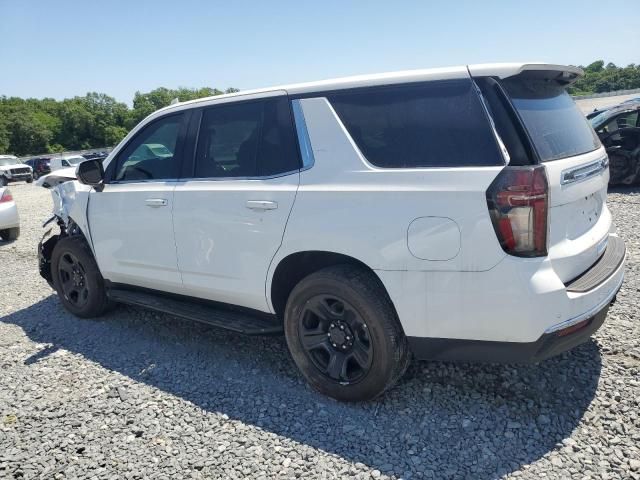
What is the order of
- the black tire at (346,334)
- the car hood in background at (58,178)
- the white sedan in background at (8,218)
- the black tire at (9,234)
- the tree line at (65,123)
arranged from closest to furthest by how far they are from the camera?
the black tire at (346,334) → the car hood in background at (58,178) → the white sedan in background at (8,218) → the black tire at (9,234) → the tree line at (65,123)

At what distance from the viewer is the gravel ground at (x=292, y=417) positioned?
8.04ft

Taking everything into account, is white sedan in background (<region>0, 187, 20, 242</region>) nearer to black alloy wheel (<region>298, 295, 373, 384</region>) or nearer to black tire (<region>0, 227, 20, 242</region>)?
black tire (<region>0, 227, 20, 242</region>)

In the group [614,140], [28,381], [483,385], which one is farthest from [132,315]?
[614,140]

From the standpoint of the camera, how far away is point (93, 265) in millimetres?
4406

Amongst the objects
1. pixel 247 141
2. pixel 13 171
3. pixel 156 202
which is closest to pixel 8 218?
pixel 156 202

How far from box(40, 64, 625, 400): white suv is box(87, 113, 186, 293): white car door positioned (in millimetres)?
36

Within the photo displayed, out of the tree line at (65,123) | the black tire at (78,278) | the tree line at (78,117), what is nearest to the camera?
the black tire at (78,278)

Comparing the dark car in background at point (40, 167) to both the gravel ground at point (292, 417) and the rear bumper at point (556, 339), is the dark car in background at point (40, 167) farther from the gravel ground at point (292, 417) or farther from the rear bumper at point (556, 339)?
the rear bumper at point (556, 339)

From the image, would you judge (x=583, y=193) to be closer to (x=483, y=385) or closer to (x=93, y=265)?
(x=483, y=385)

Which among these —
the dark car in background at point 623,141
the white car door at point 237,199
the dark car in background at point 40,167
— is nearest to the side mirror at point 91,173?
the white car door at point 237,199

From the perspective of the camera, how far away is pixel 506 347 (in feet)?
7.98

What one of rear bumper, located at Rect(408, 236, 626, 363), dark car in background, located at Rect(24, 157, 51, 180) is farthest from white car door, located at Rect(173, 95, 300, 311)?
dark car in background, located at Rect(24, 157, 51, 180)

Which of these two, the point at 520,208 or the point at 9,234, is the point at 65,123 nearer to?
the point at 9,234

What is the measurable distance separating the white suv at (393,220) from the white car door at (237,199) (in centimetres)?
1
